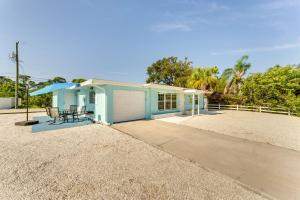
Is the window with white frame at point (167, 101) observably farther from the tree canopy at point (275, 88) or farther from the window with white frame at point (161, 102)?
the tree canopy at point (275, 88)

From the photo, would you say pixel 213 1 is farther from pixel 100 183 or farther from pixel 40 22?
pixel 40 22

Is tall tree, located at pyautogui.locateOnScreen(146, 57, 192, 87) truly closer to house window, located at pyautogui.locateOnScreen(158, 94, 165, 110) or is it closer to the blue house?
the blue house

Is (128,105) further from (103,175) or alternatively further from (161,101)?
(103,175)

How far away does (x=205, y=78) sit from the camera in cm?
1911

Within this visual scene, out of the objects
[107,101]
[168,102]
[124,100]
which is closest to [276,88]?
[168,102]

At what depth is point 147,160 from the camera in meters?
4.00

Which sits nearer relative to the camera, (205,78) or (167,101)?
(167,101)

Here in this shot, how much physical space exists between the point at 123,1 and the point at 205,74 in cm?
1417

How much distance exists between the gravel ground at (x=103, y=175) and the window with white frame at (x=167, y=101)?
25.5 ft

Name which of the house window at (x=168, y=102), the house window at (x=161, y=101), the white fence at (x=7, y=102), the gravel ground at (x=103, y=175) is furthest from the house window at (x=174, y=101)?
the white fence at (x=7, y=102)

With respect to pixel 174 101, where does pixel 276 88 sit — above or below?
above

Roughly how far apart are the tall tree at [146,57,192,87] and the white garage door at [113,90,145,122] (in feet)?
65.6

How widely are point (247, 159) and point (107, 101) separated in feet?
24.8

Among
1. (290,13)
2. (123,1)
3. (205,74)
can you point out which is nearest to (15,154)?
(123,1)
